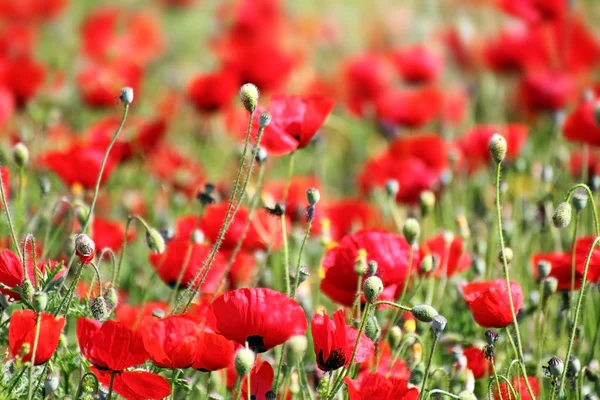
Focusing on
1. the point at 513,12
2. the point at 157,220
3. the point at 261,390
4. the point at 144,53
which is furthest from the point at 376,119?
the point at 261,390

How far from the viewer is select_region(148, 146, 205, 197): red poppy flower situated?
2.72m

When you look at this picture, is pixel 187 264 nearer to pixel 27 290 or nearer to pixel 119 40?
pixel 27 290

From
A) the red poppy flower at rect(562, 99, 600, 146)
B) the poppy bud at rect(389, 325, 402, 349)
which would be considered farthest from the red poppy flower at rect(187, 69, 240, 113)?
the poppy bud at rect(389, 325, 402, 349)

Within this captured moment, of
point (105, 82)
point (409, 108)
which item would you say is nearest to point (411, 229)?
point (409, 108)

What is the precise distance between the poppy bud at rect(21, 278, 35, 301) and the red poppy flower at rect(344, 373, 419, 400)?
0.48m

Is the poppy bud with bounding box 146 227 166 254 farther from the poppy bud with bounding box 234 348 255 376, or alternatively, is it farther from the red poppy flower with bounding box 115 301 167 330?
the poppy bud with bounding box 234 348 255 376

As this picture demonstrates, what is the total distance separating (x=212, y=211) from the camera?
201 centimetres

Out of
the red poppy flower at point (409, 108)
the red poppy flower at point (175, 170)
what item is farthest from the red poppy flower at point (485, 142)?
the red poppy flower at point (175, 170)

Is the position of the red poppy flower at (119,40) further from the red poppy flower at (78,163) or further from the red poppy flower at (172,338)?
the red poppy flower at (172,338)

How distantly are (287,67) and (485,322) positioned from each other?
6.38ft

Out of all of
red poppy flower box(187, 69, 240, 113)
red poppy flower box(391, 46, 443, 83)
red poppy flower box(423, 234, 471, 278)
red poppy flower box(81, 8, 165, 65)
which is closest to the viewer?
red poppy flower box(423, 234, 471, 278)

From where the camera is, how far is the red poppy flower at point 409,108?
3090mm

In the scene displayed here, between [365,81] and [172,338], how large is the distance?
2.41 m

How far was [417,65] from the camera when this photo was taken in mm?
3479
